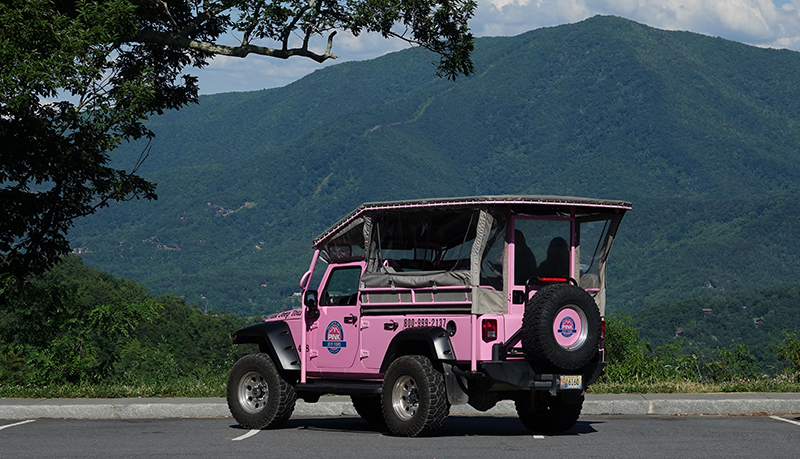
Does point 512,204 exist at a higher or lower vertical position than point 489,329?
higher

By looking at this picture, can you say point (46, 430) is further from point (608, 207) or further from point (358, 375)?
point (608, 207)

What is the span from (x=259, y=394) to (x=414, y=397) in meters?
2.41

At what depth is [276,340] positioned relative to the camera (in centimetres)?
1263

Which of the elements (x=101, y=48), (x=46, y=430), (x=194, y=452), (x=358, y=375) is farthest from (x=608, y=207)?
(x=101, y=48)

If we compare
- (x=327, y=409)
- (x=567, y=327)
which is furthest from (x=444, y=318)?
(x=327, y=409)

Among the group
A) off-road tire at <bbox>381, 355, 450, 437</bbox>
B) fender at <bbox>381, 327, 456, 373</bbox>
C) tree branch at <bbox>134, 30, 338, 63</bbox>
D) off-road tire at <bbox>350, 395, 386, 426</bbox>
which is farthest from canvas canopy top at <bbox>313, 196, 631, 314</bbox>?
tree branch at <bbox>134, 30, 338, 63</bbox>

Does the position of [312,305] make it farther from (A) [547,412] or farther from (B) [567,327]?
(B) [567,327]

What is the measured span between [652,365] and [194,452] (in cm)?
932

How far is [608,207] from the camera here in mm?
11828

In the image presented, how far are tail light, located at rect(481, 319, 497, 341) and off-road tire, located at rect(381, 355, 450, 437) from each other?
25.2 inches

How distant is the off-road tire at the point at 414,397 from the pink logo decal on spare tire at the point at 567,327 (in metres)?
1.30

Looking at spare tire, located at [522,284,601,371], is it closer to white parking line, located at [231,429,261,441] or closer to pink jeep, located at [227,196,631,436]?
pink jeep, located at [227,196,631,436]

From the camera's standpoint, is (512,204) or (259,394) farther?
(259,394)

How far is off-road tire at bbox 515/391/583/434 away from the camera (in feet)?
38.8
